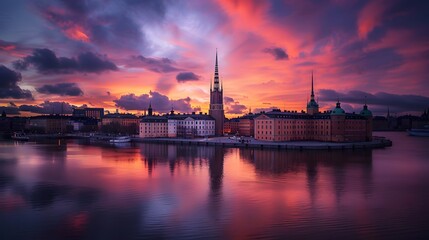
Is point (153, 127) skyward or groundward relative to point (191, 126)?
groundward

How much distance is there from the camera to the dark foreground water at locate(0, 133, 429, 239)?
14250 millimetres

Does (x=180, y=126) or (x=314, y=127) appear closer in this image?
(x=314, y=127)

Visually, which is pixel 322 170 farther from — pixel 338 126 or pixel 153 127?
pixel 153 127

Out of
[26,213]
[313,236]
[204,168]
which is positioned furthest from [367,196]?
[26,213]

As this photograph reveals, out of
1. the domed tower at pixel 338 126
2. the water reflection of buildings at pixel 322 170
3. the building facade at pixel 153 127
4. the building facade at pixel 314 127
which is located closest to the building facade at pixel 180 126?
the building facade at pixel 153 127

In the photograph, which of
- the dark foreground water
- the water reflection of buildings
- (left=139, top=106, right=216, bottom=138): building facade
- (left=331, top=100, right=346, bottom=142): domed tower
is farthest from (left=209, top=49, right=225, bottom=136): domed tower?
the dark foreground water

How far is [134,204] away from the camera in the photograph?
18.5 metres

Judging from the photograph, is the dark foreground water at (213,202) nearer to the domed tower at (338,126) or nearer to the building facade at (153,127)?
the domed tower at (338,126)

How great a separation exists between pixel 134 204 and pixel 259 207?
642 cm

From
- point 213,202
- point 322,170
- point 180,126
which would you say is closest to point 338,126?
point 322,170

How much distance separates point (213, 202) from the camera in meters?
19.2

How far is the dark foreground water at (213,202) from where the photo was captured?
46.8 feet

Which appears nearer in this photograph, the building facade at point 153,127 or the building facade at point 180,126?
the building facade at point 180,126

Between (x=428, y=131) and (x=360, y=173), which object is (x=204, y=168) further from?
(x=428, y=131)
